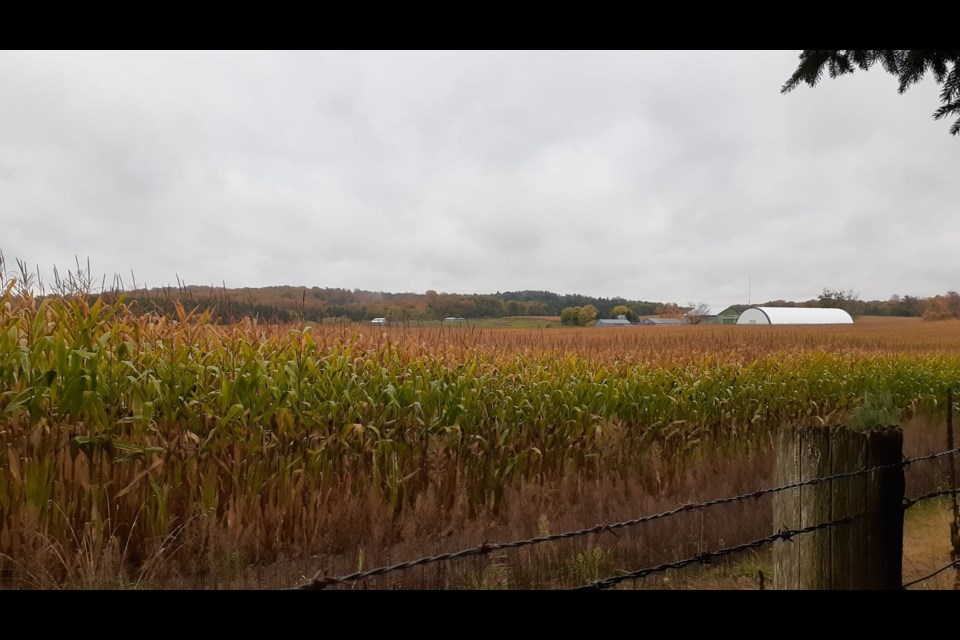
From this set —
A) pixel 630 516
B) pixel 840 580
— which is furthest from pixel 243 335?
pixel 840 580

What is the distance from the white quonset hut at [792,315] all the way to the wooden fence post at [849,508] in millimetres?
67530

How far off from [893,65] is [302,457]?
9112 mm

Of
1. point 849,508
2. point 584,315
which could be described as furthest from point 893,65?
point 584,315

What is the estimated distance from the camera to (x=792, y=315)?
219 ft

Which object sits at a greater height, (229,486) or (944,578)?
(229,486)

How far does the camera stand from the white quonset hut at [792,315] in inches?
2522

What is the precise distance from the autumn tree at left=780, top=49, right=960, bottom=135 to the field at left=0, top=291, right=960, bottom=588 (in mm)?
4846

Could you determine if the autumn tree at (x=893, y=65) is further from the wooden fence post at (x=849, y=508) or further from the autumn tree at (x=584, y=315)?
the autumn tree at (x=584, y=315)

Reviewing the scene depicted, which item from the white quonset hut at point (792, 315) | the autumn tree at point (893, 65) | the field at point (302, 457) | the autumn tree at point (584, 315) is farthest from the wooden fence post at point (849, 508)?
the white quonset hut at point (792, 315)

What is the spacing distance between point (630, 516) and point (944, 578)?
2599 millimetres

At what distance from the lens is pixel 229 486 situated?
5.53m
